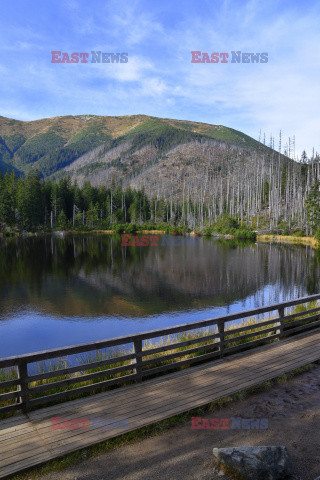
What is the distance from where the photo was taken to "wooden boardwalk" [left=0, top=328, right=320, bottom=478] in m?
5.48

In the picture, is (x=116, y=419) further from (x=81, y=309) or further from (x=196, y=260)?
(x=196, y=260)

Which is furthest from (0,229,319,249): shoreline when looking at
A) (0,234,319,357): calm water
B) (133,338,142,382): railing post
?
(133,338,142,382): railing post

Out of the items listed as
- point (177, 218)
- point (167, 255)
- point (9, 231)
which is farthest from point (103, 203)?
point (167, 255)

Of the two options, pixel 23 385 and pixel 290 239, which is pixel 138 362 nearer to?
pixel 23 385

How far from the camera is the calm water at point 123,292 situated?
18.9 metres

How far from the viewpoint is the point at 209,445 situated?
228 inches

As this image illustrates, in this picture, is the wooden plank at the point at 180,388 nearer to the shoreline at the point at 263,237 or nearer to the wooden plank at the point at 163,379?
the wooden plank at the point at 163,379

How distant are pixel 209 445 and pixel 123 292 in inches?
880

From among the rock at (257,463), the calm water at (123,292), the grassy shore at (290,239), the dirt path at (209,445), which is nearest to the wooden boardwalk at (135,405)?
the dirt path at (209,445)

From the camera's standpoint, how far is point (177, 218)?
468ft

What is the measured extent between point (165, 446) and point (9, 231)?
102058 mm

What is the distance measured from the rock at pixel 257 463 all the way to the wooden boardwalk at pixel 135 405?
1.67 metres

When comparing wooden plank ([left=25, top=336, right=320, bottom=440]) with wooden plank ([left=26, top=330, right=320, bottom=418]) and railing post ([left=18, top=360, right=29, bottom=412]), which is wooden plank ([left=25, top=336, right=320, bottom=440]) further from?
railing post ([left=18, top=360, right=29, bottom=412])

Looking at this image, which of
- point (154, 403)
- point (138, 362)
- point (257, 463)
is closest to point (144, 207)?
point (138, 362)
